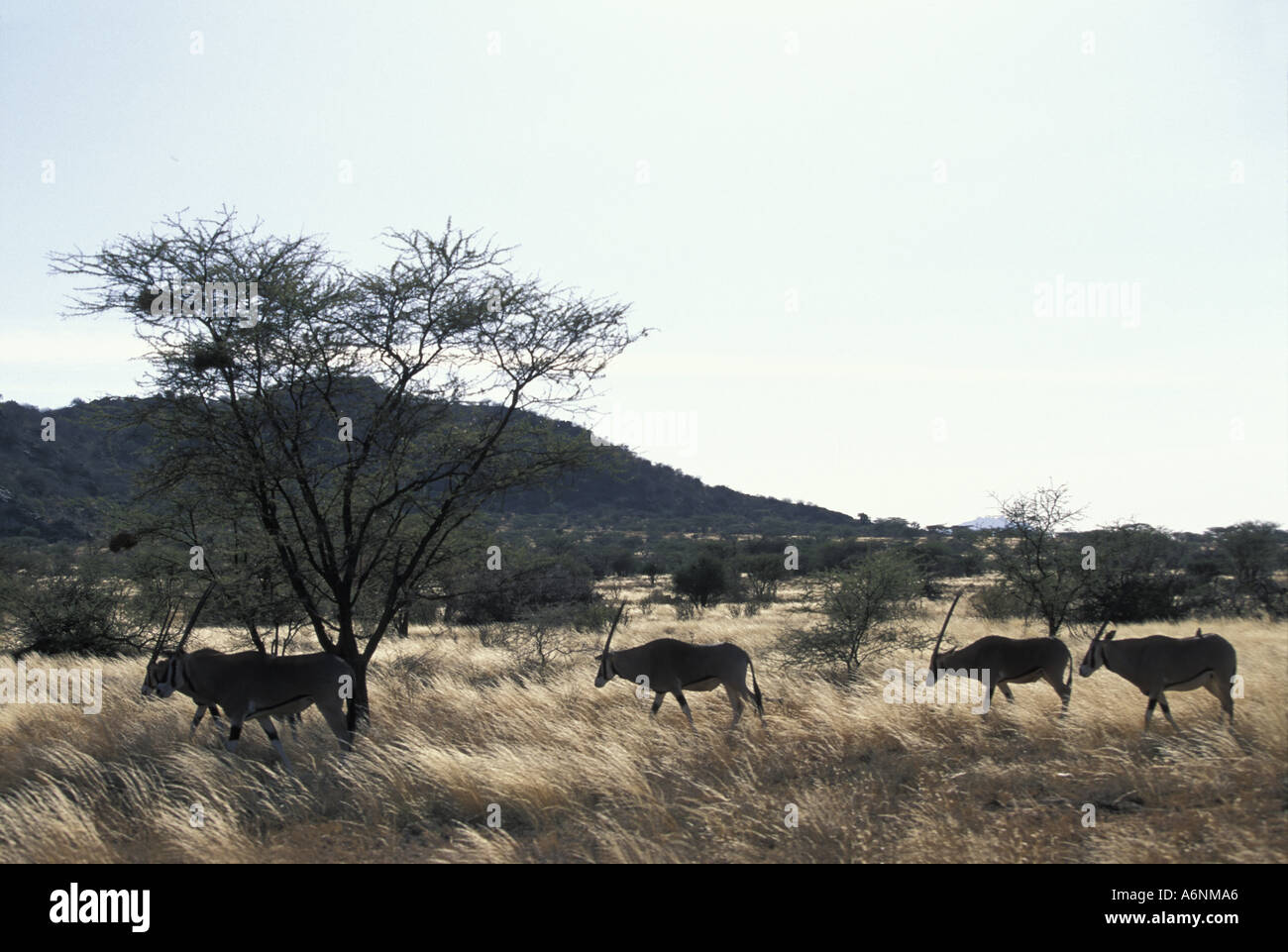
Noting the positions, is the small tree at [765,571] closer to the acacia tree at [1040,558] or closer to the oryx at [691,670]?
the acacia tree at [1040,558]

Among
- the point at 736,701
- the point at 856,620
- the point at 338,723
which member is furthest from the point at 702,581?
the point at 338,723

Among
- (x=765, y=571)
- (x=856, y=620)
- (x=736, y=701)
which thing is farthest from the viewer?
(x=765, y=571)

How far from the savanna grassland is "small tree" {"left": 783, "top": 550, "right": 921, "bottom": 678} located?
537 centimetres

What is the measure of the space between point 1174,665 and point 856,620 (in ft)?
30.0

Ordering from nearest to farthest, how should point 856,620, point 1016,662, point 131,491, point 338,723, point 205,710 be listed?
point 338,723 → point 1016,662 → point 205,710 → point 131,491 → point 856,620

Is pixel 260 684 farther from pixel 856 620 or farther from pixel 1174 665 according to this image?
pixel 856 620

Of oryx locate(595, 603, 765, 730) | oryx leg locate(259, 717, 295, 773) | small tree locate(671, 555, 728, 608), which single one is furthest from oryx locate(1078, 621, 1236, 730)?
small tree locate(671, 555, 728, 608)

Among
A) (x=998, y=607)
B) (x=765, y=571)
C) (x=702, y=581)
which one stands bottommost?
(x=998, y=607)

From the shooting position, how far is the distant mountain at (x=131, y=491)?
11.4 meters

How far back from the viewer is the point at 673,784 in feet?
26.2

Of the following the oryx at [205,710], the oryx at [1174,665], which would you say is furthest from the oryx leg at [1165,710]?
the oryx at [205,710]
